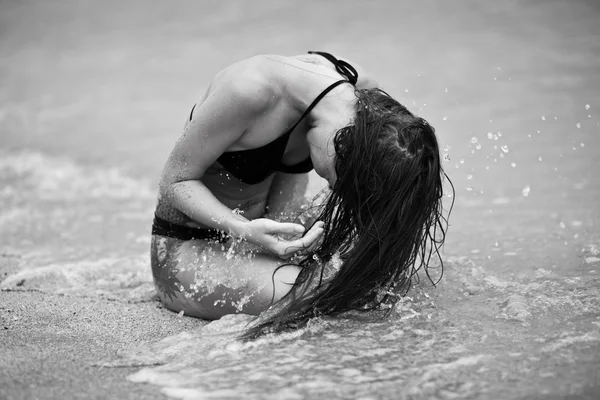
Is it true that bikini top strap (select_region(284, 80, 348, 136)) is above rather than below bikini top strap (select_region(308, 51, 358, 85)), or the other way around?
below

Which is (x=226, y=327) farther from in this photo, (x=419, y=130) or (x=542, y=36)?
(x=542, y=36)

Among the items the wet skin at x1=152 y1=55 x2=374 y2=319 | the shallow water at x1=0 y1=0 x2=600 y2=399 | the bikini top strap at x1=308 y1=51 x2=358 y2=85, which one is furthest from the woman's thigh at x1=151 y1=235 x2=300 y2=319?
the bikini top strap at x1=308 y1=51 x2=358 y2=85

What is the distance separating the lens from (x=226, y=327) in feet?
9.69

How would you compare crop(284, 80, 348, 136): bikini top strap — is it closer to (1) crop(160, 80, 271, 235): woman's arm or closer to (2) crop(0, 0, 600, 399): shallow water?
(1) crop(160, 80, 271, 235): woman's arm

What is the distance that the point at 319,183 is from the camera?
550 centimetres

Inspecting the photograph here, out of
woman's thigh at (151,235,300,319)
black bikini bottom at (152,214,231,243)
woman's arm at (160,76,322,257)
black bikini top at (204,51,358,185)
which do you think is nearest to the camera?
woman's arm at (160,76,322,257)

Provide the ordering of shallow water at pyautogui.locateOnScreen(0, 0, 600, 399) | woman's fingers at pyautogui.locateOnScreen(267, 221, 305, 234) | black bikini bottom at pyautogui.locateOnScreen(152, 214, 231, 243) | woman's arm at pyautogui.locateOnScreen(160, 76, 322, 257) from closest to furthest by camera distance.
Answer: shallow water at pyautogui.locateOnScreen(0, 0, 600, 399) < woman's fingers at pyautogui.locateOnScreen(267, 221, 305, 234) < woman's arm at pyautogui.locateOnScreen(160, 76, 322, 257) < black bikini bottom at pyautogui.locateOnScreen(152, 214, 231, 243)

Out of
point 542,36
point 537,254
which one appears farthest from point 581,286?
point 542,36

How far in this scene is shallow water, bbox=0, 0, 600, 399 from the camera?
2463mm

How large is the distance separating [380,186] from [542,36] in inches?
305

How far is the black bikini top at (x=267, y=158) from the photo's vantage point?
2.92m

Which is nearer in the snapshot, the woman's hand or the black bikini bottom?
the woman's hand

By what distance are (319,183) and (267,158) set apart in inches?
99.4

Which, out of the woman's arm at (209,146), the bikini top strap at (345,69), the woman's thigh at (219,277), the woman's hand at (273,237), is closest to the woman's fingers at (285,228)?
the woman's hand at (273,237)
